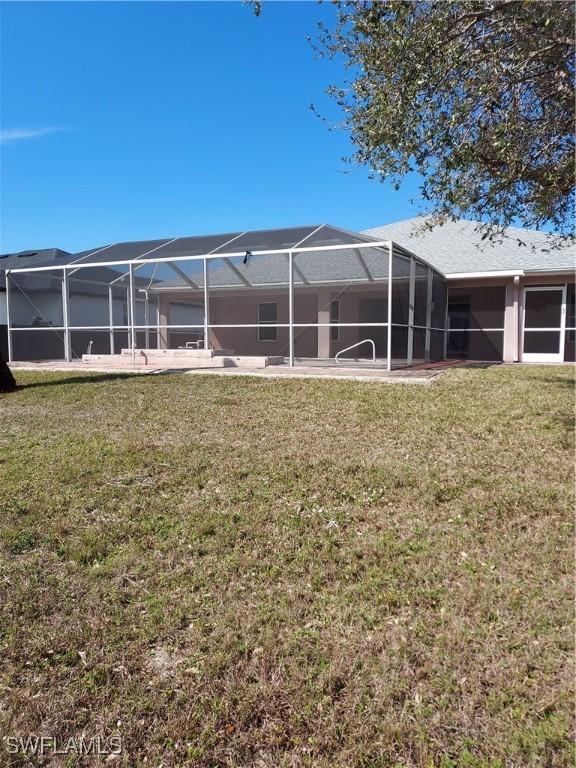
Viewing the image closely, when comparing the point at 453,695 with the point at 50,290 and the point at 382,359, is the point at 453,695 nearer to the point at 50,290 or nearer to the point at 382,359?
the point at 382,359

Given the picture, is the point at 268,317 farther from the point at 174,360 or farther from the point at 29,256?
the point at 29,256

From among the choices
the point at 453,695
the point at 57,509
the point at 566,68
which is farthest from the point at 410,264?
the point at 453,695

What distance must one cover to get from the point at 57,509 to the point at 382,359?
1313cm

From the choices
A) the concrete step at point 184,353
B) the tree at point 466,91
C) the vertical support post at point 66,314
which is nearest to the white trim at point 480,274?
the concrete step at point 184,353

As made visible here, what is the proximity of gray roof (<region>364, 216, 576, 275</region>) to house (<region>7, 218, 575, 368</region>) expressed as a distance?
0.06 meters

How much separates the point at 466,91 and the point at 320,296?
1176cm

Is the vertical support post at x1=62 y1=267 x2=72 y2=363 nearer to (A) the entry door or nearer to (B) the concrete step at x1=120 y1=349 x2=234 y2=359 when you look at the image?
(B) the concrete step at x1=120 y1=349 x2=234 y2=359

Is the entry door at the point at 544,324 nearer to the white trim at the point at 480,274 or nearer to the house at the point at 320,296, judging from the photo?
the house at the point at 320,296

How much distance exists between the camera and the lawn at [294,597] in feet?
6.31

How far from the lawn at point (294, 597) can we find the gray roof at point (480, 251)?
1056 cm

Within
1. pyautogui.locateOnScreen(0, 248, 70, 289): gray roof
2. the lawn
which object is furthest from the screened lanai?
pyautogui.locateOnScreen(0, 248, 70, 289): gray roof

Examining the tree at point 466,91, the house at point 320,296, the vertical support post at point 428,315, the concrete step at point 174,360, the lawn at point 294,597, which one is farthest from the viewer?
the vertical support post at point 428,315

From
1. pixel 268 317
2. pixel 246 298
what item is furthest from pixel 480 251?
pixel 246 298

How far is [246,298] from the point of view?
61.6 ft
